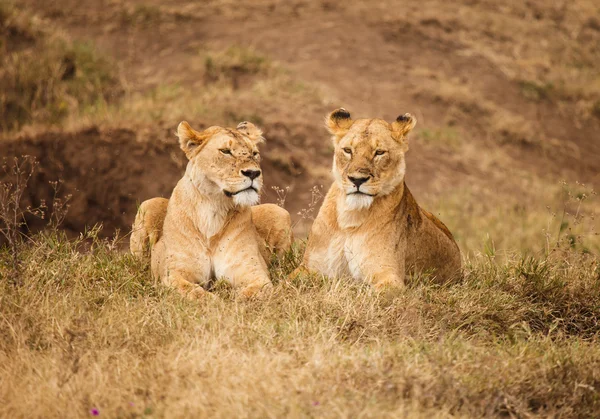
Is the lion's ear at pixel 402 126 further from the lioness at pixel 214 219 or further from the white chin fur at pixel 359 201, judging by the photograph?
the lioness at pixel 214 219

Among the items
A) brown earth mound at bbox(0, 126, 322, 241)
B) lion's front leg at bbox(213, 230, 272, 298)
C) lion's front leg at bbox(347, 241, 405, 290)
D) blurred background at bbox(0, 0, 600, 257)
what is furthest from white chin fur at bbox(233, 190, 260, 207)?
brown earth mound at bbox(0, 126, 322, 241)

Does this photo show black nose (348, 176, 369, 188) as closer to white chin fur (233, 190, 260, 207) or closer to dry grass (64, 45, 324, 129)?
white chin fur (233, 190, 260, 207)

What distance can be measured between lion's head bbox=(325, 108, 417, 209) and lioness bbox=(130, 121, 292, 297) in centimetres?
57

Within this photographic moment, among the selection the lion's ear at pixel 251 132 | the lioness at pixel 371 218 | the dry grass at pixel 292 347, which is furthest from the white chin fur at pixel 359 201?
the lion's ear at pixel 251 132

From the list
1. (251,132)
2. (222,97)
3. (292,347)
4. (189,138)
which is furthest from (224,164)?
(222,97)

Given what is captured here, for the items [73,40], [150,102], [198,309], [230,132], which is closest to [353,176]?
[230,132]

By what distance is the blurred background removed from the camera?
1087cm

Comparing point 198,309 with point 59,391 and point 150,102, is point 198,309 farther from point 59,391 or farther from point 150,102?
point 150,102

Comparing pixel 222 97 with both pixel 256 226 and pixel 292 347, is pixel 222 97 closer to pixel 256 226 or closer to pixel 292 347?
pixel 256 226

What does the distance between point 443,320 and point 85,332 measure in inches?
80.0

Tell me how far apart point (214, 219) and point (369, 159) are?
1.10m

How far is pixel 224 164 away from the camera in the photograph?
536 cm

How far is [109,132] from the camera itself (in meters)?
11.1

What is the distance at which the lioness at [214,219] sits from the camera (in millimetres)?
5328
